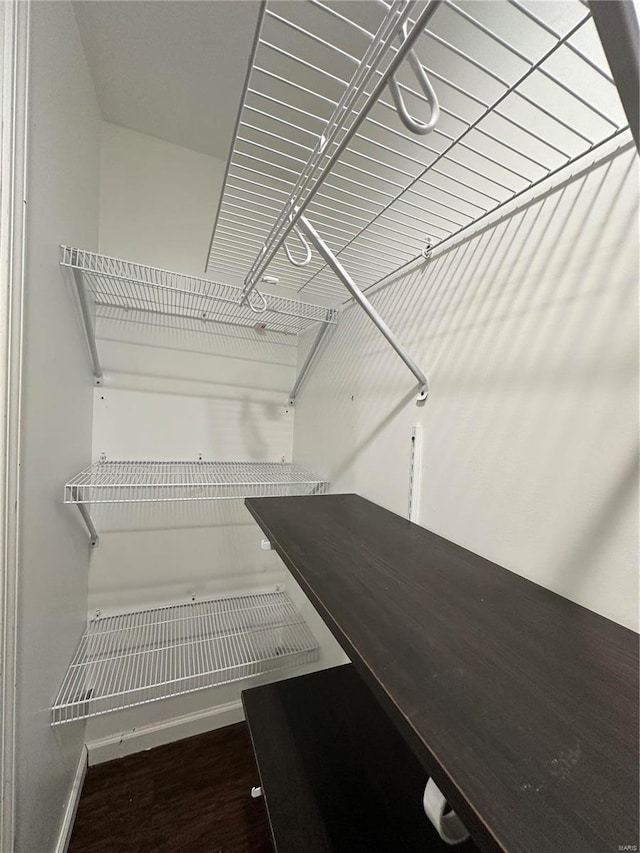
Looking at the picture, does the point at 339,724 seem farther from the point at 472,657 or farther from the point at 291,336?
the point at 291,336

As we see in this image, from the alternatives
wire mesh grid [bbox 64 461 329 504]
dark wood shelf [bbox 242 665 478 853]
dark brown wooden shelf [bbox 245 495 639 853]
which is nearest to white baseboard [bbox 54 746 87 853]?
dark wood shelf [bbox 242 665 478 853]

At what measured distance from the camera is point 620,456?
0.41m

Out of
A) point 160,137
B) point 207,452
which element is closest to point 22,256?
point 207,452

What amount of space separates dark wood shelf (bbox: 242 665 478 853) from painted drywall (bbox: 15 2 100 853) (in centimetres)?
43

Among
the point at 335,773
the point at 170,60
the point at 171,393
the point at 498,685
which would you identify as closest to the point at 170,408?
the point at 171,393

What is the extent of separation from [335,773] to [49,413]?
2.98 feet

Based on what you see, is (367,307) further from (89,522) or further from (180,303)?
(89,522)

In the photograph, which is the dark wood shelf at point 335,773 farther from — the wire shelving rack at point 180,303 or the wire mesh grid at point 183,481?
the wire shelving rack at point 180,303

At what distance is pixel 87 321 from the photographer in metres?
0.96

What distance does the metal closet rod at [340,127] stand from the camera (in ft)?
0.90

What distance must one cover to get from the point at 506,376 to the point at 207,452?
43.9 inches

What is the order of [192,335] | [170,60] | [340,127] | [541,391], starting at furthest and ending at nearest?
[192,335], [170,60], [541,391], [340,127]

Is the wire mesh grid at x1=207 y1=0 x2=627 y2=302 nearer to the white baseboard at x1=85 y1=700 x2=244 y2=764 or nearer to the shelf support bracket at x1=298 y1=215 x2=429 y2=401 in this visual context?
the shelf support bracket at x1=298 y1=215 x2=429 y2=401

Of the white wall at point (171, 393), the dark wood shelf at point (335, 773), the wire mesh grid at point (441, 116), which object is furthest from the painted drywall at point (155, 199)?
the dark wood shelf at point (335, 773)
